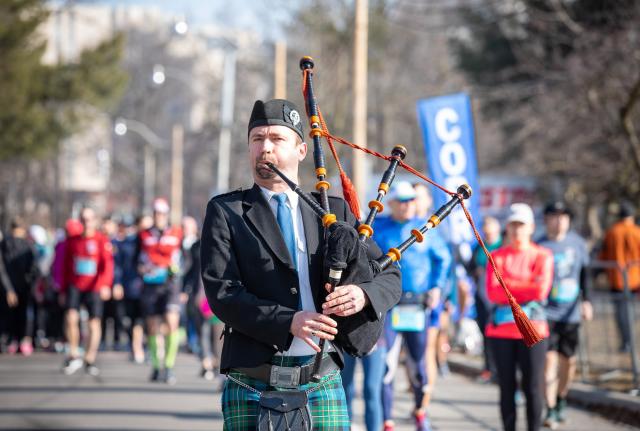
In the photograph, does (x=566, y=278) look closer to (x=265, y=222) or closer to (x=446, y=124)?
(x=446, y=124)

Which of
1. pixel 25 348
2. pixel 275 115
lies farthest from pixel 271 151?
pixel 25 348

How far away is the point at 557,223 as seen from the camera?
31.7ft

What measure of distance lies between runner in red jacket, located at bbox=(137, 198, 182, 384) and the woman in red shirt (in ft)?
19.2

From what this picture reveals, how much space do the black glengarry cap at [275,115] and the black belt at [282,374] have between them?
955mm

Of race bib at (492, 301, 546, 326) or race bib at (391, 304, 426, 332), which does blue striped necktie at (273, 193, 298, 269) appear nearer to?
race bib at (492, 301, 546, 326)

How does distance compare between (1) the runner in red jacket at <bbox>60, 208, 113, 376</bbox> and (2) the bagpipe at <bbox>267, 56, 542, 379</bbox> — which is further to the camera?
(1) the runner in red jacket at <bbox>60, 208, 113, 376</bbox>

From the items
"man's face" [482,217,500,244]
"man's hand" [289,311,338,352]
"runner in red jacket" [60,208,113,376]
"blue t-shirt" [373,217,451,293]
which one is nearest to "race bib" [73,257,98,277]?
"runner in red jacket" [60,208,113,376]

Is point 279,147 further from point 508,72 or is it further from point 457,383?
point 508,72

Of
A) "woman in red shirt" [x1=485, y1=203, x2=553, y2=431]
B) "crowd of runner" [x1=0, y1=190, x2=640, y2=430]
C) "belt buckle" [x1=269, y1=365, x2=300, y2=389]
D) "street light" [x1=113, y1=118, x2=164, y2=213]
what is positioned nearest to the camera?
"belt buckle" [x1=269, y1=365, x2=300, y2=389]

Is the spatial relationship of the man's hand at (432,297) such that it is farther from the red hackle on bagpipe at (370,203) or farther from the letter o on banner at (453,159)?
the red hackle on bagpipe at (370,203)

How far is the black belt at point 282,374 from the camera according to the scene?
4164 mm

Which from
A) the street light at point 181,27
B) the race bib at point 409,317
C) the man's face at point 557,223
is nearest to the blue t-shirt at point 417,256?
the race bib at point 409,317

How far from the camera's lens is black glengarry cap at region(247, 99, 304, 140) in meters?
4.31

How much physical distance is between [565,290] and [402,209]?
1.99 meters
